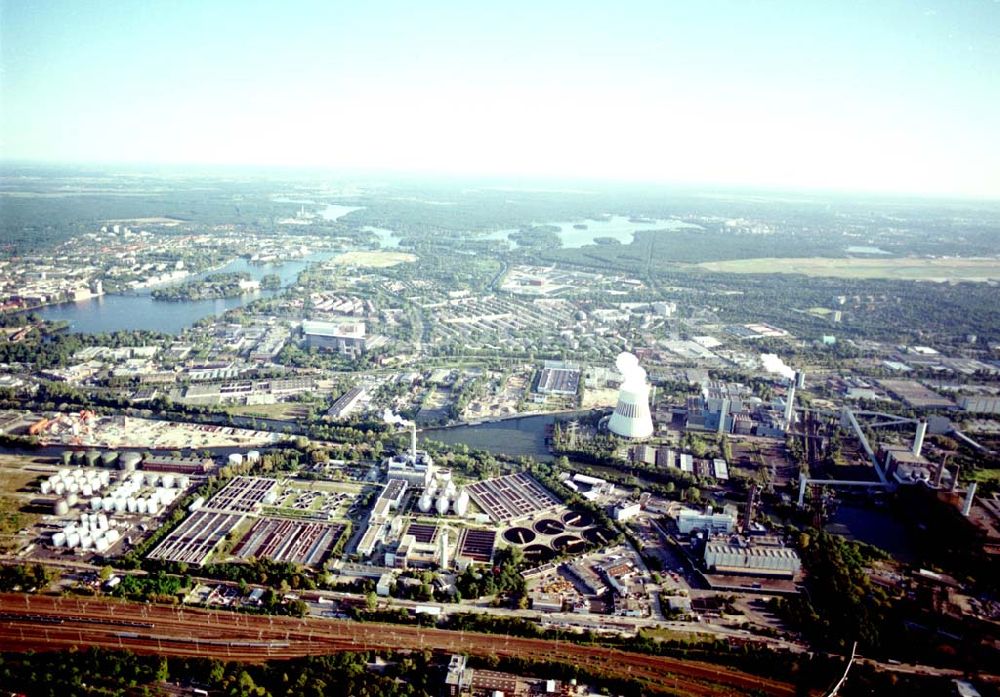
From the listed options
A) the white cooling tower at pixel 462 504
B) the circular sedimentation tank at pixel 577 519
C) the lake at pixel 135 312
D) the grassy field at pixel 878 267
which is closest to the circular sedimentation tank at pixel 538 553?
the circular sedimentation tank at pixel 577 519

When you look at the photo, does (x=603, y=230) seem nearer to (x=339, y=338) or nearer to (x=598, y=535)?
(x=339, y=338)

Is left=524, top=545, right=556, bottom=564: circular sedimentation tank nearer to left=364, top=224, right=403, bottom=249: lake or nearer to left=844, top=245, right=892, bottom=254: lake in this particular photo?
left=364, top=224, right=403, bottom=249: lake

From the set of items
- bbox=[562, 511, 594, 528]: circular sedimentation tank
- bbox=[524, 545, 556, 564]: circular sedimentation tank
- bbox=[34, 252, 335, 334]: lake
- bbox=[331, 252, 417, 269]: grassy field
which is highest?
bbox=[331, 252, 417, 269]: grassy field

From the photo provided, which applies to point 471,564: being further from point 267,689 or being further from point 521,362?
point 521,362

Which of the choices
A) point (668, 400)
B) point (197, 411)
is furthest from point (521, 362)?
point (197, 411)

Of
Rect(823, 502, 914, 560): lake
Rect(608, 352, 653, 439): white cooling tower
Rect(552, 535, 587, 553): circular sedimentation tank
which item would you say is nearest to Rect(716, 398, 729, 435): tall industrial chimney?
Rect(608, 352, 653, 439): white cooling tower

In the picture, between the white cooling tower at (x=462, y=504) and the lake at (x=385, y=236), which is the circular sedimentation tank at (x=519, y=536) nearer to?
the white cooling tower at (x=462, y=504)

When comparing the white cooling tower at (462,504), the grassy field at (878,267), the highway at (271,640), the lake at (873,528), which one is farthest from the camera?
the grassy field at (878,267)
